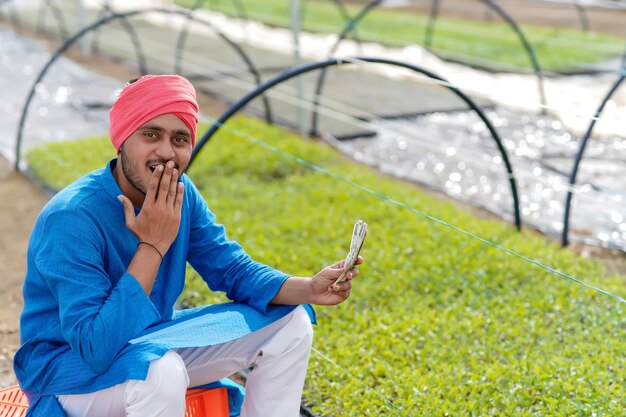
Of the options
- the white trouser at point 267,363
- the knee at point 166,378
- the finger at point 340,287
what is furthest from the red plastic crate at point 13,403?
the finger at point 340,287

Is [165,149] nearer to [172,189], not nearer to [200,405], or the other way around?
[172,189]

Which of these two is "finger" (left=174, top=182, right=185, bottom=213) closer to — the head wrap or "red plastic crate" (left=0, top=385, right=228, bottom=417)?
the head wrap

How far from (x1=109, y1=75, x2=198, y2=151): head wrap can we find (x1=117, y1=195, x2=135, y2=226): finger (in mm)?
176

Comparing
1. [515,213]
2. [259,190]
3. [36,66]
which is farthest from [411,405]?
[36,66]

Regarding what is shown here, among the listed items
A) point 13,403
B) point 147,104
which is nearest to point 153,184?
point 147,104

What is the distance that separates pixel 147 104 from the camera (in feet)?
8.41

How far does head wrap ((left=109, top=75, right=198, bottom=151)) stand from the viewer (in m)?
2.56

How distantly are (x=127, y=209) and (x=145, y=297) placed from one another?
0.27 meters

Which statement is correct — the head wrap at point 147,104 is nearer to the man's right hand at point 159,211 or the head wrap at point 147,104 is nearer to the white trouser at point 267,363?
the man's right hand at point 159,211

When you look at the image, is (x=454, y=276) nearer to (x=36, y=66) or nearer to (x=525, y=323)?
(x=525, y=323)

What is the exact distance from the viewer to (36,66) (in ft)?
34.2

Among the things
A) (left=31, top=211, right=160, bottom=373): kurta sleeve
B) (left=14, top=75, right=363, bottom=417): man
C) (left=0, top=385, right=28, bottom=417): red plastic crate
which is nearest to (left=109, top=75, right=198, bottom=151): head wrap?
(left=14, top=75, right=363, bottom=417): man

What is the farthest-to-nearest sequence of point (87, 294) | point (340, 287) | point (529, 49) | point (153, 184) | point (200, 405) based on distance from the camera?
point (529, 49), point (200, 405), point (340, 287), point (153, 184), point (87, 294)

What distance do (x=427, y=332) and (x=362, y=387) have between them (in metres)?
0.60
